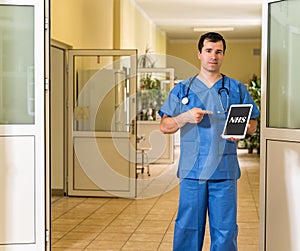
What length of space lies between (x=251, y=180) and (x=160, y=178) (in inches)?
55.0

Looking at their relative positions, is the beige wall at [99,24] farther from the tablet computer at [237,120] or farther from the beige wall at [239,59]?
the beige wall at [239,59]

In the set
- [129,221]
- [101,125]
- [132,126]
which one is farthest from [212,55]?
[101,125]

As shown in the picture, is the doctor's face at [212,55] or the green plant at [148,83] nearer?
the doctor's face at [212,55]

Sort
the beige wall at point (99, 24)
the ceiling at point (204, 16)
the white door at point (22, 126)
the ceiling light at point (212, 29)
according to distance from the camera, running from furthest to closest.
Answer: the ceiling light at point (212, 29)
the ceiling at point (204, 16)
the beige wall at point (99, 24)
the white door at point (22, 126)

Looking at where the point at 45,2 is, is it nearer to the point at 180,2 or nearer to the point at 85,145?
the point at 85,145

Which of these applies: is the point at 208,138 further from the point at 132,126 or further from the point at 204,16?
the point at 204,16

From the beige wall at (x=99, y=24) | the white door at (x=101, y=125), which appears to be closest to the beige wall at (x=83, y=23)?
the beige wall at (x=99, y=24)

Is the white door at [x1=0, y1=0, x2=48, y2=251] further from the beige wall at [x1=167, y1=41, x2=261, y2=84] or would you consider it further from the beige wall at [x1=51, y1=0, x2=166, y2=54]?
the beige wall at [x1=167, y1=41, x2=261, y2=84]

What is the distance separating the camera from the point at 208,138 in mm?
3312

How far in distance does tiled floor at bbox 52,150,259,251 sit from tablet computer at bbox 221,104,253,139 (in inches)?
74.8

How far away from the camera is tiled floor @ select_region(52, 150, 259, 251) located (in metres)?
4.97

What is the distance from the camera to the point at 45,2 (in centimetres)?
404

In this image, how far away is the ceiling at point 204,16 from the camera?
11244 mm

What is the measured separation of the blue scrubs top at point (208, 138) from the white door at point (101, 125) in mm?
3815
